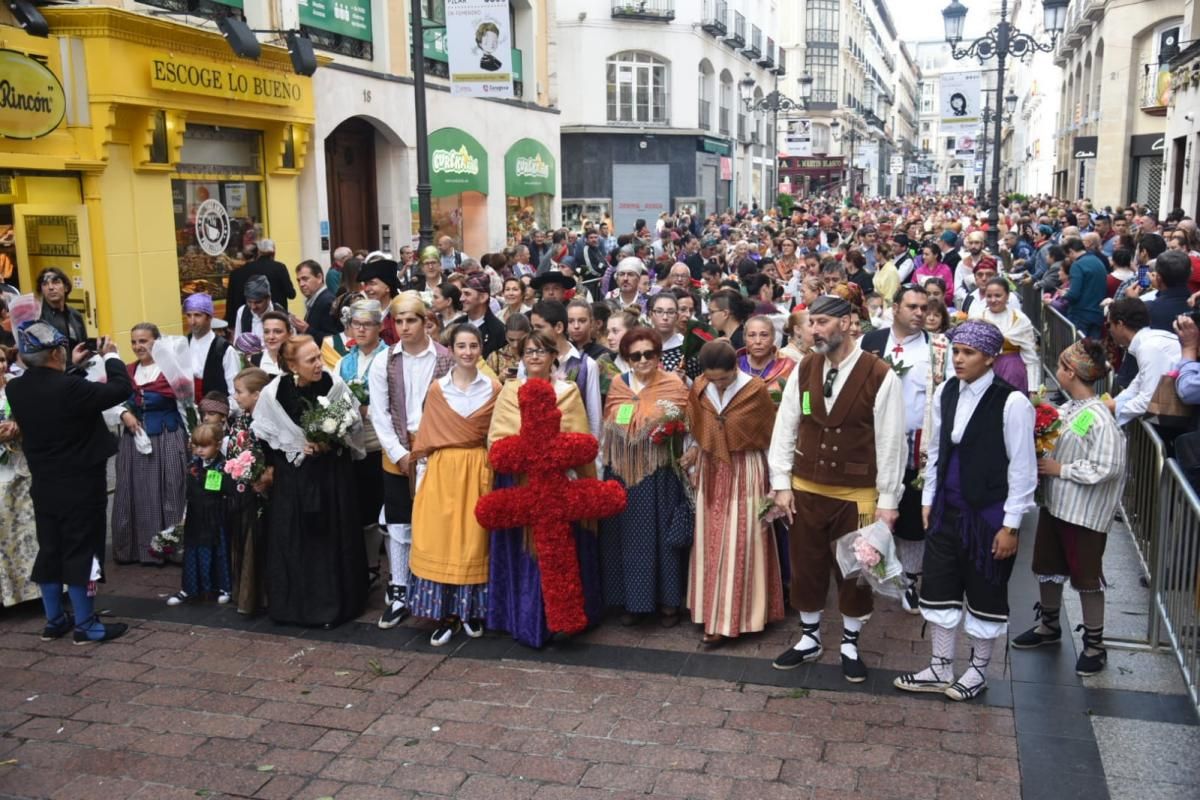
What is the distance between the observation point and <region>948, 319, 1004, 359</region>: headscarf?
4922 millimetres

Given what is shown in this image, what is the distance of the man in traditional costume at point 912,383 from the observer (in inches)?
240

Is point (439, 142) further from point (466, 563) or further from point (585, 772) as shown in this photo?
point (585, 772)

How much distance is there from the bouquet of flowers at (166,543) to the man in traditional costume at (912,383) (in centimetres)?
470

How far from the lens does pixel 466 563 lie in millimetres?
5961

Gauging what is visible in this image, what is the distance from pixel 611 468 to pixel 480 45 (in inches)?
370

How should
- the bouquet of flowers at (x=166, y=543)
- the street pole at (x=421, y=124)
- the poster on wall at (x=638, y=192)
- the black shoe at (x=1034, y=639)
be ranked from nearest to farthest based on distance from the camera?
the black shoe at (x=1034, y=639), the bouquet of flowers at (x=166, y=543), the street pole at (x=421, y=124), the poster on wall at (x=638, y=192)

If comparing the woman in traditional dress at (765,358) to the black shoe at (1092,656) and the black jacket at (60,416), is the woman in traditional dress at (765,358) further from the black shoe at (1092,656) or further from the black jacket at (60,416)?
the black jacket at (60,416)

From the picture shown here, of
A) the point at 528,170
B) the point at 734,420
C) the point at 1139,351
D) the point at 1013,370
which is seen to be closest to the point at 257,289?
the point at 734,420

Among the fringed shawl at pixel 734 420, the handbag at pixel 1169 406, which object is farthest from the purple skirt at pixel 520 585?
the handbag at pixel 1169 406

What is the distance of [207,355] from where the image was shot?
7.47 m

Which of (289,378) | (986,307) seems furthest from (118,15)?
(986,307)

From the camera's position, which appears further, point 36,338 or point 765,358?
point 765,358

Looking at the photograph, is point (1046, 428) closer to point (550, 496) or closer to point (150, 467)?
point (550, 496)

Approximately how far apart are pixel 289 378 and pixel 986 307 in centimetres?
596
